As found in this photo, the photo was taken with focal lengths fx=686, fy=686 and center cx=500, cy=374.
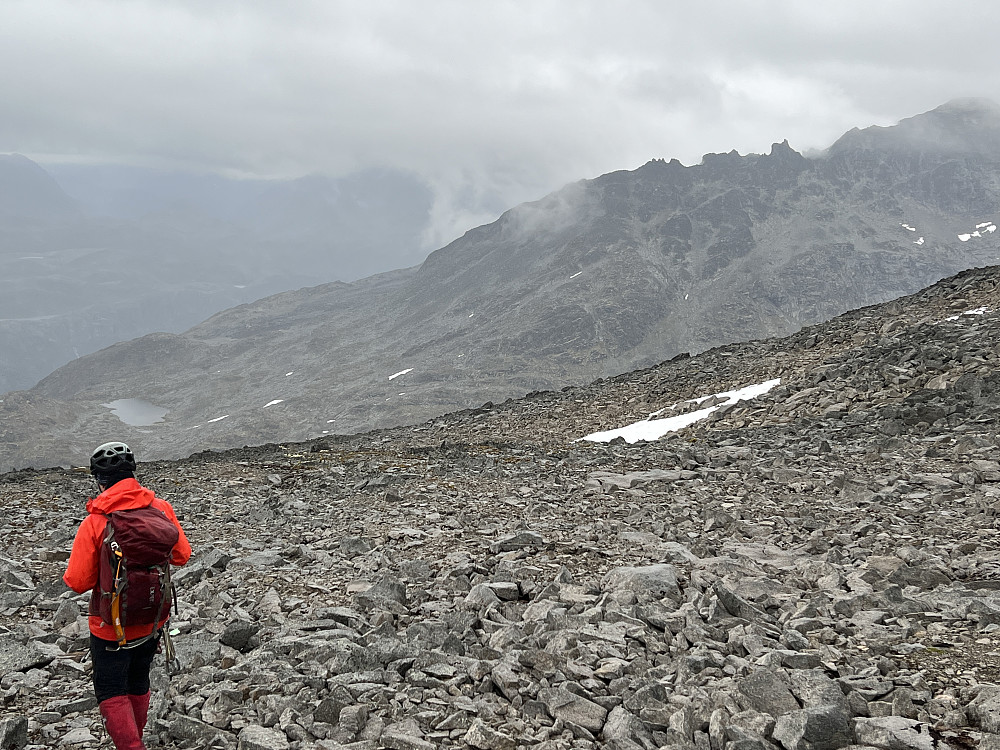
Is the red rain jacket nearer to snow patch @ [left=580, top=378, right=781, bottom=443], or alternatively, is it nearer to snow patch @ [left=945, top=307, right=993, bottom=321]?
snow patch @ [left=580, top=378, right=781, bottom=443]

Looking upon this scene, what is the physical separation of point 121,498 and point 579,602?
5.20 meters

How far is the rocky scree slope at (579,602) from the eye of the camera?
5.67 meters

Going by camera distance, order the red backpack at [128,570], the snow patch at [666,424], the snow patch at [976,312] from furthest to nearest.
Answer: the snow patch at [976,312]
the snow patch at [666,424]
the red backpack at [128,570]

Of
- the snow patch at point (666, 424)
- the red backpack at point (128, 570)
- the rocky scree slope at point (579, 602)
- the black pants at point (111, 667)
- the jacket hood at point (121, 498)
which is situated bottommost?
the snow patch at point (666, 424)

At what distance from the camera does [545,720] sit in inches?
228

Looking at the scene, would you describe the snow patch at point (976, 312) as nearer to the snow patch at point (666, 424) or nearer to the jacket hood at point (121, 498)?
the snow patch at point (666, 424)

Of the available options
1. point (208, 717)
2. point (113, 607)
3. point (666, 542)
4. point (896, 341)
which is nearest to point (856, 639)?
point (666, 542)

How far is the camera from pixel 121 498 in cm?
567

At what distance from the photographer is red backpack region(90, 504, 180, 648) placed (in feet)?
18.1

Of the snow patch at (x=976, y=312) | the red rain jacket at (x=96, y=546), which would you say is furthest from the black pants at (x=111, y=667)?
the snow patch at (x=976, y=312)

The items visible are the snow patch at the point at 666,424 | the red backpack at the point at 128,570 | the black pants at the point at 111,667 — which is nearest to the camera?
the red backpack at the point at 128,570

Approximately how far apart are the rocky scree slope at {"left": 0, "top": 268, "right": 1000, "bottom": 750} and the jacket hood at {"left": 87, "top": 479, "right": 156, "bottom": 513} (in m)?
2.00

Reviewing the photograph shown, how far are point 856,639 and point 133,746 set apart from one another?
6630 mm

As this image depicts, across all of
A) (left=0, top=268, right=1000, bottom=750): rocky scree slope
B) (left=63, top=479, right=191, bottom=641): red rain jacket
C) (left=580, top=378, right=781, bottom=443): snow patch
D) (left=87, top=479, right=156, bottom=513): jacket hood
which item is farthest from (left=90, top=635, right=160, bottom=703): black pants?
(left=580, top=378, right=781, bottom=443): snow patch
